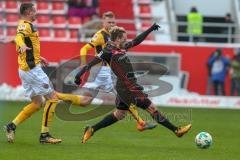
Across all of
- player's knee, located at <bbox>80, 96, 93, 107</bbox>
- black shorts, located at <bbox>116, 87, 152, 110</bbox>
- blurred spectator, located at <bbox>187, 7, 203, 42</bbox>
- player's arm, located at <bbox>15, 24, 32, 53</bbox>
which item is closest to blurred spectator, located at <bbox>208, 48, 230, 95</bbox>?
blurred spectator, located at <bbox>187, 7, 203, 42</bbox>

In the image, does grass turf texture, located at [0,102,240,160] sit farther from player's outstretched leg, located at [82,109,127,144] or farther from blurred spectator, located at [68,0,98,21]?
blurred spectator, located at [68,0,98,21]

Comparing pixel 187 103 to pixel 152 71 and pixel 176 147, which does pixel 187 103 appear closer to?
pixel 152 71

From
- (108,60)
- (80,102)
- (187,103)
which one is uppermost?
(108,60)

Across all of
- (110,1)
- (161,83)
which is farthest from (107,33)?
(110,1)

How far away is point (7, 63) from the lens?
25.4 meters

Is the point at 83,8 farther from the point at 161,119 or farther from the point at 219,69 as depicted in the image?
the point at 161,119

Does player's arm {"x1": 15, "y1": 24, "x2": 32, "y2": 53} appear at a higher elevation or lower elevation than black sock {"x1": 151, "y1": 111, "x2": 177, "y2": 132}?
higher

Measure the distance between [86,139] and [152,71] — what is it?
10.8m

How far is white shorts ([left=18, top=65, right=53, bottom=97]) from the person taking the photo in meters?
12.9

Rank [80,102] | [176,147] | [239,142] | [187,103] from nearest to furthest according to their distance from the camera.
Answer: [176,147] → [239,142] → [80,102] → [187,103]

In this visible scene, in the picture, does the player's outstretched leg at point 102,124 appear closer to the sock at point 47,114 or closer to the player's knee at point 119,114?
the player's knee at point 119,114

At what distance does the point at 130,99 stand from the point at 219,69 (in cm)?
1277

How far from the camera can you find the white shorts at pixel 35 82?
12.9 m

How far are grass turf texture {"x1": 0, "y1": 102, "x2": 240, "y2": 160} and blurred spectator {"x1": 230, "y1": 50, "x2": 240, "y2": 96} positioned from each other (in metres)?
7.13
